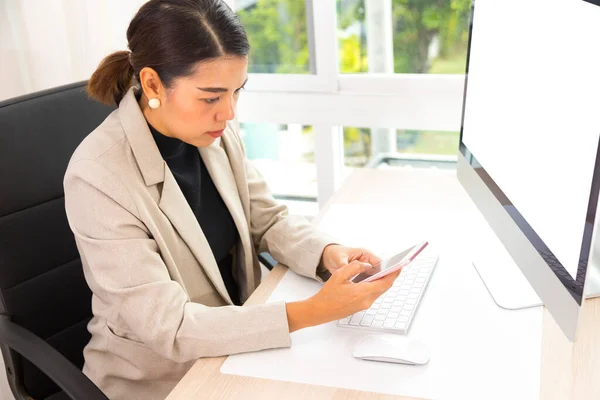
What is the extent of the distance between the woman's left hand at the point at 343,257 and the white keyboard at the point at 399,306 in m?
0.07

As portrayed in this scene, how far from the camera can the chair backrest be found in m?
1.30

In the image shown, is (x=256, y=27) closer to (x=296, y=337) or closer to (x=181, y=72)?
(x=181, y=72)

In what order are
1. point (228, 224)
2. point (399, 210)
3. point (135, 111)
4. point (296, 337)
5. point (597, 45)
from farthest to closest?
point (399, 210) → point (228, 224) → point (135, 111) → point (296, 337) → point (597, 45)

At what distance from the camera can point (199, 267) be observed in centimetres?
136

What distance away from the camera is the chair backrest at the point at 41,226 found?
1297 millimetres

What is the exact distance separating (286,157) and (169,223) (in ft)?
3.77

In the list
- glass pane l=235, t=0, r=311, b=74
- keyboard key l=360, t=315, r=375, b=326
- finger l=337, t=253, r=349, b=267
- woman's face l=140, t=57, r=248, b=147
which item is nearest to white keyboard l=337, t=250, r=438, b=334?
keyboard key l=360, t=315, r=375, b=326

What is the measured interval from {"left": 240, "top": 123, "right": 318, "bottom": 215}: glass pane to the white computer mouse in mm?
1252

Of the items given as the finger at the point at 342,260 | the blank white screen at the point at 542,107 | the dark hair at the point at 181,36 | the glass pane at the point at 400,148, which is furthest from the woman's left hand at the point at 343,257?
the glass pane at the point at 400,148

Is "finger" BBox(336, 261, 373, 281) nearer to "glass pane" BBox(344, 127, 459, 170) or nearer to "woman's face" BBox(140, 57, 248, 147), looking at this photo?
"woman's face" BBox(140, 57, 248, 147)

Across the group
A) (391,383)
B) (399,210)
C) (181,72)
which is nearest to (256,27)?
(399,210)

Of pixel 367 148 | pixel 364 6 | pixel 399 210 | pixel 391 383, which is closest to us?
pixel 391 383

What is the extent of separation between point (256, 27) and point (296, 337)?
130cm

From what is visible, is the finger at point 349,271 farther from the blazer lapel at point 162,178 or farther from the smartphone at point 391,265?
the blazer lapel at point 162,178
